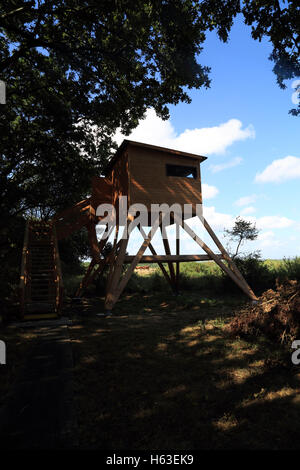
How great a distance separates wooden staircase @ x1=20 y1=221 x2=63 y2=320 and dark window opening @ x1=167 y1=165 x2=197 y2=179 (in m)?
7.15

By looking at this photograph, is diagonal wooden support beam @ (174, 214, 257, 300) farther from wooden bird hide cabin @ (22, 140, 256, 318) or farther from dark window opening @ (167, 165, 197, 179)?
dark window opening @ (167, 165, 197, 179)

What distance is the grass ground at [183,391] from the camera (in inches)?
113

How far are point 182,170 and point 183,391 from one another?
42.5 feet

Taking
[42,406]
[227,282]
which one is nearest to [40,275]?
[42,406]

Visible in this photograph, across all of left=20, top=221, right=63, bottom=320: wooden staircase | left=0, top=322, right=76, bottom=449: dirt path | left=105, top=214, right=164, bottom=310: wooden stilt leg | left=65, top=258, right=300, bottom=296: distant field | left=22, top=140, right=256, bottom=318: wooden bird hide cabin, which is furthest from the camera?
left=65, top=258, right=300, bottom=296: distant field

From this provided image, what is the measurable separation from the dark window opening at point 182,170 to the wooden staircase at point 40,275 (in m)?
7.15

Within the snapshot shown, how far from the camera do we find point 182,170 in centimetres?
1518

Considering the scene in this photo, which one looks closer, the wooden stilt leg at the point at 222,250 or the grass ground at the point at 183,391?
the grass ground at the point at 183,391

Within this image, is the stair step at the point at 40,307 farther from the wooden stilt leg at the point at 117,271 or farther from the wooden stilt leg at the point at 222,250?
the wooden stilt leg at the point at 222,250

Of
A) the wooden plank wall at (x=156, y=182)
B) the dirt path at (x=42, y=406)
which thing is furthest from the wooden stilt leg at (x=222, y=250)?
the dirt path at (x=42, y=406)

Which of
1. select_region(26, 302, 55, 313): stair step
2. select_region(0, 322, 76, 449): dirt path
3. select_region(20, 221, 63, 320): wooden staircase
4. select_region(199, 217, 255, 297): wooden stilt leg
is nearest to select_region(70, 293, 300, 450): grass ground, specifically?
select_region(0, 322, 76, 449): dirt path

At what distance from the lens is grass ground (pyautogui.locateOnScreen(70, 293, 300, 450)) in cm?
288

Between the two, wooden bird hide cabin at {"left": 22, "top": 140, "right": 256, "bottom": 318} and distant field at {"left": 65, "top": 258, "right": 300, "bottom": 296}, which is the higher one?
wooden bird hide cabin at {"left": 22, "top": 140, "right": 256, "bottom": 318}

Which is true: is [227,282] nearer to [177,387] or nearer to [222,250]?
[222,250]
